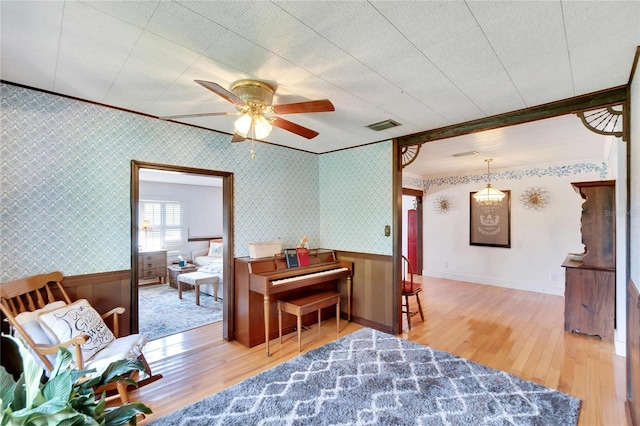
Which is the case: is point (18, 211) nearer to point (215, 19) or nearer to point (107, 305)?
point (107, 305)

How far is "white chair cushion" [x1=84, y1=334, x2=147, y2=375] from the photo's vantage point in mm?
2098

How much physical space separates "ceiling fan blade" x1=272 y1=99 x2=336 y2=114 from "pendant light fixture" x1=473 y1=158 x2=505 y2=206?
430cm

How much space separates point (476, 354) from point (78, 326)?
3640 mm

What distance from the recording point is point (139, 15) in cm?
150

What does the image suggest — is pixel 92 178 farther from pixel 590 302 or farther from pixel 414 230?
pixel 414 230

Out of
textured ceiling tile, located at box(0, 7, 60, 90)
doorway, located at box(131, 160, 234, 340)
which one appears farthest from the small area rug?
textured ceiling tile, located at box(0, 7, 60, 90)

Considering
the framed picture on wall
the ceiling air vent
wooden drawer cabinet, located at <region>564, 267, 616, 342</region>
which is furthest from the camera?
the framed picture on wall

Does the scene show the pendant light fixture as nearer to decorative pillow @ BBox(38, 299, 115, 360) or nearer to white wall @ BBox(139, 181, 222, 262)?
decorative pillow @ BBox(38, 299, 115, 360)

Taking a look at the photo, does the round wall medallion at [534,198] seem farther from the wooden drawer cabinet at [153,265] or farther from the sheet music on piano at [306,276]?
the wooden drawer cabinet at [153,265]

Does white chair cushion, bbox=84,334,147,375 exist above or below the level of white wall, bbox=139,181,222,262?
below

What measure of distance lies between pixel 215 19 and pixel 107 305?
103 inches

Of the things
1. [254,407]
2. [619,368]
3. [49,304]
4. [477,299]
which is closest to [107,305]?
[49,304]

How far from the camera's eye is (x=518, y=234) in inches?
232

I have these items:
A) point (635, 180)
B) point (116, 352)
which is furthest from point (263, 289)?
point (635, 180)
